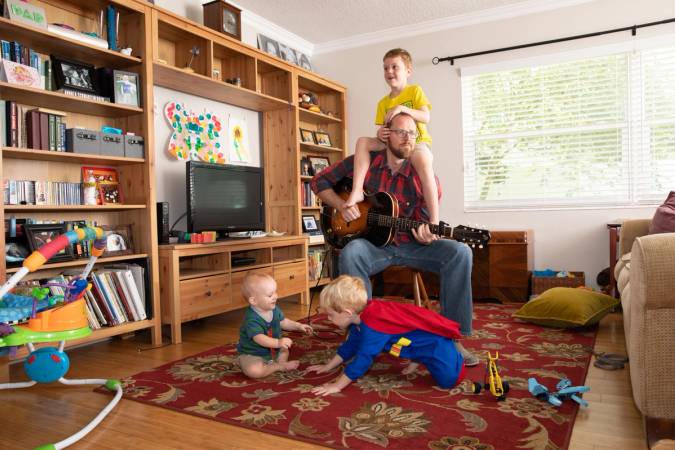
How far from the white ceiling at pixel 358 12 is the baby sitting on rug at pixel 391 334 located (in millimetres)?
3053

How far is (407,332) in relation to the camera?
1.91 metres

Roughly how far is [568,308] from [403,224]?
1239mm

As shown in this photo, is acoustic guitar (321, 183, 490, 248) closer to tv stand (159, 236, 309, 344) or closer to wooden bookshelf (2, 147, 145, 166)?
tv stand (159, 236, 309, 344)

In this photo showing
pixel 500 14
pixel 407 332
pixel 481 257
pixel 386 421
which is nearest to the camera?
pixel 386 421

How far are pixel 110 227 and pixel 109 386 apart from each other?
1144 mm

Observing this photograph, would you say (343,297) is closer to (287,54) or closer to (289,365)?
(289,365)

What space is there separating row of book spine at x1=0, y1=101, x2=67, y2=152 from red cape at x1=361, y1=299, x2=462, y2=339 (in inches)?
71.0

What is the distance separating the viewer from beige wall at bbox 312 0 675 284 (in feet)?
13.3

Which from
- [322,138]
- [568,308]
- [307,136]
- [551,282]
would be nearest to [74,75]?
[307,136]

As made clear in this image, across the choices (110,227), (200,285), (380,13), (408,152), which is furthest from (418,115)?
(380,13)

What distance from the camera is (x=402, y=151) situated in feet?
8.18

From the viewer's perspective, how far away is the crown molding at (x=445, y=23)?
4.24 m

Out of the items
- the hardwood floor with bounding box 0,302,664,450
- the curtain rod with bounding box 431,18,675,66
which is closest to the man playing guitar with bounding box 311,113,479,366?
the hardwood floor with bounding box 0,302,664,450

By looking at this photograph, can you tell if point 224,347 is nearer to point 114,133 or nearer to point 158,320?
point 158,320
